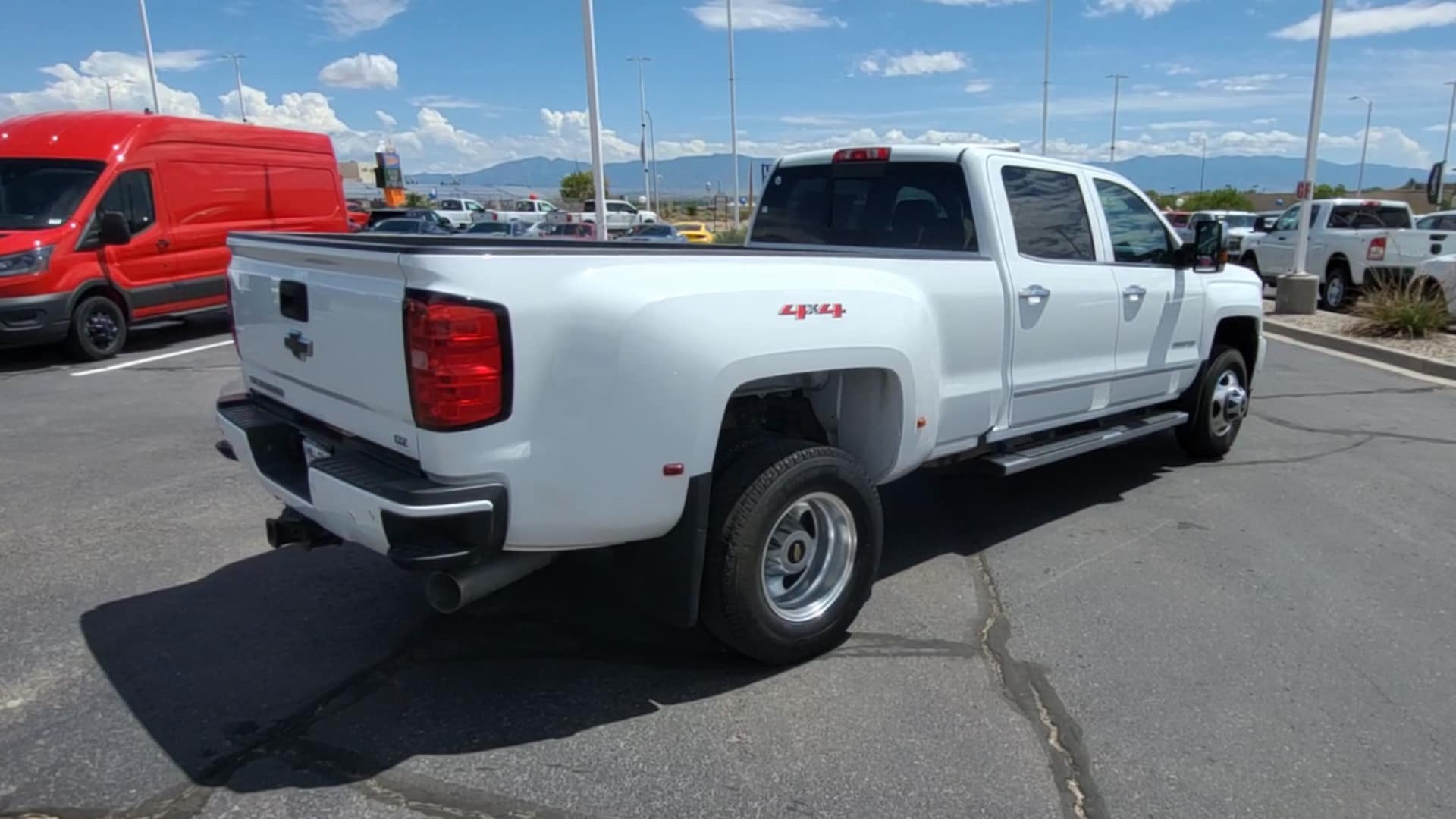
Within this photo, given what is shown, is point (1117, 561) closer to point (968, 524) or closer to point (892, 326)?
point (968, 524)

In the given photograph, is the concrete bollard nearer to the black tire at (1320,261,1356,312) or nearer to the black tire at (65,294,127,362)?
the black tire at (1320,261,1356,312)

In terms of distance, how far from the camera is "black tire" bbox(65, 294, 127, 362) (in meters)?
10.8

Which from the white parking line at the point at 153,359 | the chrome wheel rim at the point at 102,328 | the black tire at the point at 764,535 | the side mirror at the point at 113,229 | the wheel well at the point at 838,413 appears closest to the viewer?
the black tire at the point at 764,535

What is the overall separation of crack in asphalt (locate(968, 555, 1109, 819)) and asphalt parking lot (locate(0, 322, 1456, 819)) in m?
0.01

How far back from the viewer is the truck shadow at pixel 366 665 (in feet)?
10.4

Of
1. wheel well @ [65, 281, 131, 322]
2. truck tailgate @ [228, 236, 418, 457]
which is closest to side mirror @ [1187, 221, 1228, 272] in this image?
truck tailgate @ [228, 236, 418, 457]

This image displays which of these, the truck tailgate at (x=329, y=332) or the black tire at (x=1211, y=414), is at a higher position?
the truck tailgate at (x=329, y=332)

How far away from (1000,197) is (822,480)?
199 centimetres

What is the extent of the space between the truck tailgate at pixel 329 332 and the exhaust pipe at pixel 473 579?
423mm

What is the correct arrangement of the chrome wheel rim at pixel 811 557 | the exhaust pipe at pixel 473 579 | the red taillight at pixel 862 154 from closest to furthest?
1. the exhaust pipe at pixel 473 579
2. the chrome wheel rim at pixel 811 557
3. the red taillight at pixel 862 154

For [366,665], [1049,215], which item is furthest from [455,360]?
[1049,215]

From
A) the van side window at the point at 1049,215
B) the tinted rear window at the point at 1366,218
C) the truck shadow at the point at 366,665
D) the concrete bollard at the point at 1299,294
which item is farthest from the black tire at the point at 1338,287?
the truck shadow at the point at 366,665

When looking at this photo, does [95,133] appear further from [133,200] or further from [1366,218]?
[1366,218]

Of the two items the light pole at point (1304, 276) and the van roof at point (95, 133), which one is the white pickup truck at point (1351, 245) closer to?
the light pole at point (1304, 276)
